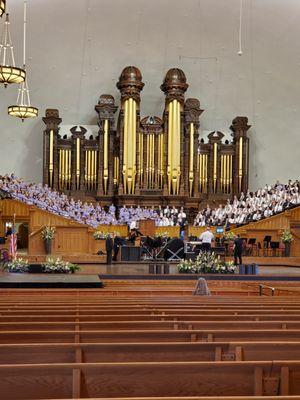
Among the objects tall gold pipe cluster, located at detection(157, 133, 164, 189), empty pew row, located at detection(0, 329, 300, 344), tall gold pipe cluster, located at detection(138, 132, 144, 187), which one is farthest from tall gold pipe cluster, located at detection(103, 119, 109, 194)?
empty pew row, located at detection(0, 329, 300, 344)

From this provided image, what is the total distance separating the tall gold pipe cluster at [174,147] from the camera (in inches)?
893

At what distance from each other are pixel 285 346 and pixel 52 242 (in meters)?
14.7

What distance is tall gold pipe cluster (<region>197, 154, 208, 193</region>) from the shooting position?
2331cm

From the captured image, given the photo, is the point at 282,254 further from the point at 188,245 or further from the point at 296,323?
the point at 296,323

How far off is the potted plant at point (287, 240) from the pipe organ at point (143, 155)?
21.0 ft

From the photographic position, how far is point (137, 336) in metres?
2.93

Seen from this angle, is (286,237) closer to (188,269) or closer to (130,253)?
(130,253)

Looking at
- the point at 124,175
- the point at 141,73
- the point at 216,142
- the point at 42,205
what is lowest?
the point at 42,205

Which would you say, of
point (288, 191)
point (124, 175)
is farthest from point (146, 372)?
point (124, 175)

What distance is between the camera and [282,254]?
16812mm

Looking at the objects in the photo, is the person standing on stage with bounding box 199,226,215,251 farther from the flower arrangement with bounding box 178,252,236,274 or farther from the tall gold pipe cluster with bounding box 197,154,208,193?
the tall gold pipe cluster with bounding box 197,154,208,193

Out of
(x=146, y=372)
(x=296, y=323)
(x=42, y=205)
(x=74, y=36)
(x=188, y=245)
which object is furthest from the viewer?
(x=74, y=36)

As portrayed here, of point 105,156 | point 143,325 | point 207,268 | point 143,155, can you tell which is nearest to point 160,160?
point 143,155

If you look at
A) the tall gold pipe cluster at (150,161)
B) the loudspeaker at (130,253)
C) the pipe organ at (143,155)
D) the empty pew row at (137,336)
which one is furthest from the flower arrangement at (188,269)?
the tall gold pipe cluster at (150,161)
